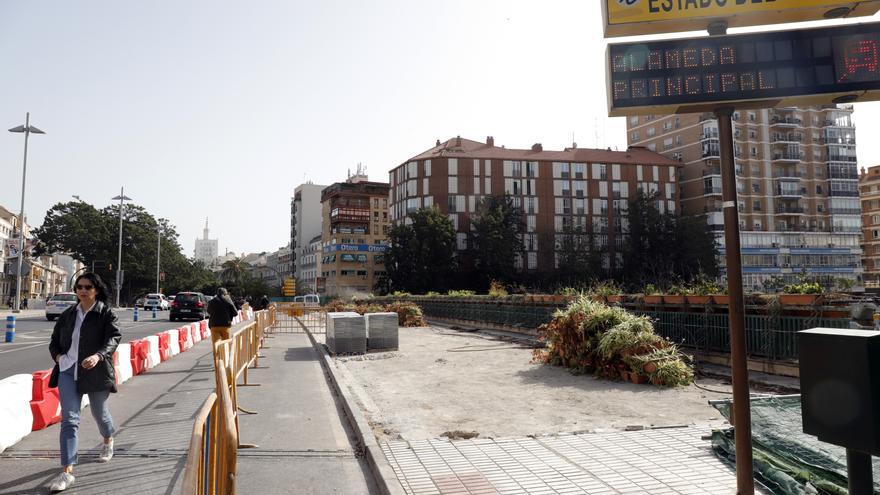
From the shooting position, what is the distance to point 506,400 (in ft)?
27.5

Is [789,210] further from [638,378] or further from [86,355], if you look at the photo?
[86,355]

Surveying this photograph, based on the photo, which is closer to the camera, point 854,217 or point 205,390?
point 205,390

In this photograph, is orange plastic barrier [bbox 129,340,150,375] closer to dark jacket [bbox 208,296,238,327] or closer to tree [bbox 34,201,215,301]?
dark jacket [bbox 208,296,238,327]

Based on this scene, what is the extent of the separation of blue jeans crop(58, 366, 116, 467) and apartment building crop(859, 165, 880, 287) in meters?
121

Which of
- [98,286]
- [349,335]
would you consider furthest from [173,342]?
[98,286]

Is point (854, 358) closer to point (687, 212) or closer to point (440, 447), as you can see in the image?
point (440, 447)

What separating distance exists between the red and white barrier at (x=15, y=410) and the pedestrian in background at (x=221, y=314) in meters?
5.00

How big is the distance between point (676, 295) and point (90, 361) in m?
10.7

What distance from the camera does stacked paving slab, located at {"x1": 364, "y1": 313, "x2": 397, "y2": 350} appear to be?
15688 mm

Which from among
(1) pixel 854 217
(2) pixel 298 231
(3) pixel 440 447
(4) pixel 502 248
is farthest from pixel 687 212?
Answer: (3) pixel 440 447

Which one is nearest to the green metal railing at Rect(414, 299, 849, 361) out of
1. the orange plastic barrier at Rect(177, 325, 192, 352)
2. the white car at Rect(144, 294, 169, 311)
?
the orange plastic barrier at Rect(177, 325, 192, 352)

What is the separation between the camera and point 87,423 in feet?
23.7

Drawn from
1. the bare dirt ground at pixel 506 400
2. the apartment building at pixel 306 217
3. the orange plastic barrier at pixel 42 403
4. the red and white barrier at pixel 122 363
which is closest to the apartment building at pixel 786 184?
the apartment building at pixel 306 217

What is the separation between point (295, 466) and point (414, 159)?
3058 inches
